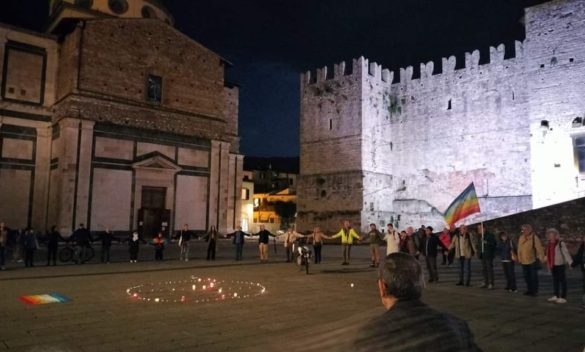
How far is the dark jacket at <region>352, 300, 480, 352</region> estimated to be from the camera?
1943 mm

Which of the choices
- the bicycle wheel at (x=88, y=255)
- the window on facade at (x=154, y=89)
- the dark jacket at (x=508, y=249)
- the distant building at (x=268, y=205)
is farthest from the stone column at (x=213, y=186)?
the distant building at (x=268, y=205)

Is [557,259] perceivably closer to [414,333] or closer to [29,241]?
[414,333]

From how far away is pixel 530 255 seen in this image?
380 inches

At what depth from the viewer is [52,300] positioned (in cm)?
848

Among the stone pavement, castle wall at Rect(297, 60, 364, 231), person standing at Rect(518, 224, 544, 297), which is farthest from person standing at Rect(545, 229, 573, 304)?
castle wall at Rect(297, 60, 364, 231)

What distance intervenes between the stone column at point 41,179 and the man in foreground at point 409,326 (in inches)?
1015

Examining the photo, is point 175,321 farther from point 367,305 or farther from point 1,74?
point 1,74

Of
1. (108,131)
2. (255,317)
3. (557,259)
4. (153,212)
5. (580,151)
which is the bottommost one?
(255,317)

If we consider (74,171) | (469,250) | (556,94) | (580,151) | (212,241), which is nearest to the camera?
(469,250)

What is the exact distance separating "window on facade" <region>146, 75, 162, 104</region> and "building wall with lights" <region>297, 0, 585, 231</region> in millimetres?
16086

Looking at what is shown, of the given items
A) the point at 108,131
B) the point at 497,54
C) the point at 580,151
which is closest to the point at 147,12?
the point at 108,131

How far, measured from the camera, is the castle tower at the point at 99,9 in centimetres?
2922

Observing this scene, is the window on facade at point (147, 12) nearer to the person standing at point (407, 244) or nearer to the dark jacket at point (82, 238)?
the dark jacket at point (82, 238)

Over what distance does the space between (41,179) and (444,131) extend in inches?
1082
